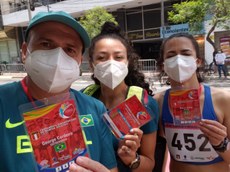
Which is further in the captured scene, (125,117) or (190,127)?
(190,127)

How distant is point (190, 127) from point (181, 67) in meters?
0.51

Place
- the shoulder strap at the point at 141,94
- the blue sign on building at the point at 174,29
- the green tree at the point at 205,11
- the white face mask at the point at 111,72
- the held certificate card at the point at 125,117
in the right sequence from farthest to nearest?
the blue sign on building at the point at 174,29
the green tree at the point at 205,11
the white face mask at the point at 111,72
the shoulder strap at the point at 141,94
the held certificate card at the point at 125,117

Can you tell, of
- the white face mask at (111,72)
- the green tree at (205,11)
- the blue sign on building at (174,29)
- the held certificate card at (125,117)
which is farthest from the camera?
the blue sign on building at (174,29)

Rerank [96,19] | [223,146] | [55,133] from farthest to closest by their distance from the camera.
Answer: [96,19]
[223,146]
[55,133]

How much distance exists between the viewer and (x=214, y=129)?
5.66 feet

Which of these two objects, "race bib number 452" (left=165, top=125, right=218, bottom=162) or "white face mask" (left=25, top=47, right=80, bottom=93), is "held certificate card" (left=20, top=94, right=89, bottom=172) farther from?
"race bib number 452" (left=165, top=125, right=218, bottom=162)

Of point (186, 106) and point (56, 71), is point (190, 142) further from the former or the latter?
point (56, 71)

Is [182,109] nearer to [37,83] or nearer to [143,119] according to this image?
[143,119]

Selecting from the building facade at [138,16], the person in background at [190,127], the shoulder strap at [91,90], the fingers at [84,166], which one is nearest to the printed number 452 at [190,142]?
the person in background at [190,127]

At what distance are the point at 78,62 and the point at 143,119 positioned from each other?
538mm

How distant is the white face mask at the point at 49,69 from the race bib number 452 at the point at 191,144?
3.24ft

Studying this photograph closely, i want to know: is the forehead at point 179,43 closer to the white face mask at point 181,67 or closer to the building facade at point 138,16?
the white face mask at point 181,67

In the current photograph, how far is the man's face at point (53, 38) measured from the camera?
150 cm

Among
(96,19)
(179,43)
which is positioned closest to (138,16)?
(96,19)
